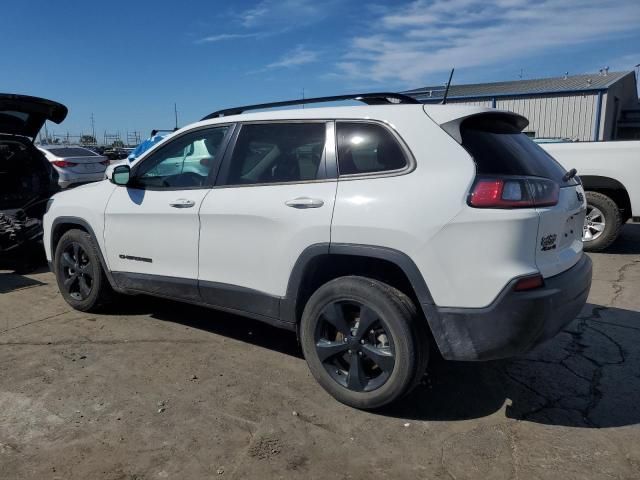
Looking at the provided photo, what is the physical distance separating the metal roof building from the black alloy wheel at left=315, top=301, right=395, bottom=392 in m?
22.3

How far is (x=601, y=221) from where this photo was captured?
739 centimetres

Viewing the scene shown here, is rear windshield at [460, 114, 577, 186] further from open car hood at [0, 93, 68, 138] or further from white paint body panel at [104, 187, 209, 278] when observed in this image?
open car hood at [0, 93, 68, 138]

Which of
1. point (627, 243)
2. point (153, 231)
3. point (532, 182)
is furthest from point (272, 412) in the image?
point (627, 243)

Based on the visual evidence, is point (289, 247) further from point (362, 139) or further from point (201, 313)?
point (201, 313)

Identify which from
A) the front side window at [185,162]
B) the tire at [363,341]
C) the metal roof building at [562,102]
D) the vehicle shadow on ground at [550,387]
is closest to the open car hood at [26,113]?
the front side window at [185,162]

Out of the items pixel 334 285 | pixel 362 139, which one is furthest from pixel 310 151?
pixel 334 285

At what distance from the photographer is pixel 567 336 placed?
4324 millimetres

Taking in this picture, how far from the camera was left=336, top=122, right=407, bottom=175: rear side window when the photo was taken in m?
3.04

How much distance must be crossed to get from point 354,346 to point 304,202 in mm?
916

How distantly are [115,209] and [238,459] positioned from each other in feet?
8.28

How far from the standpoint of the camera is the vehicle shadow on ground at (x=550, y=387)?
123 inches

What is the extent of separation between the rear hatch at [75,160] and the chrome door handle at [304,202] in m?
12.3

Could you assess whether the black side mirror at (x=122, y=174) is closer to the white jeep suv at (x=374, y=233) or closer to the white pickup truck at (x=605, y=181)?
the white jeep suv at (x=374, y=233)

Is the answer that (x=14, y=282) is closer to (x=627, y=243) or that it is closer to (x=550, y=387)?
(x=550, y=387)
